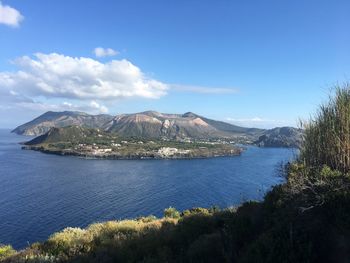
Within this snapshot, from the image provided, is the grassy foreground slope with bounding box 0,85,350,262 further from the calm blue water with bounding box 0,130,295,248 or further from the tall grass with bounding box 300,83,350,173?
the calm blue water with bounding box 0,130,295,248

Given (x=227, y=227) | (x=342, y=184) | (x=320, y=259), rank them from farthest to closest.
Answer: (x=227, y=227) < (x=342, y=184) < (x=320, y=259)

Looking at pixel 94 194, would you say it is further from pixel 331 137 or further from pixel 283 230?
pixel 283 230

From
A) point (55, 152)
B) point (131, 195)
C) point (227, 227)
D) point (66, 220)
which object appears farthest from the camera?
point (55, 152)

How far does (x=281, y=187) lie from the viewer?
10422mm

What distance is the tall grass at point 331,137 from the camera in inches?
403

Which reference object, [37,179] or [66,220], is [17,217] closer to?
[66,220]

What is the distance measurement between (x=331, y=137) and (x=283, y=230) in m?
4.27

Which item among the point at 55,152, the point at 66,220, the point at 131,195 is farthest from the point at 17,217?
the point at 55,152

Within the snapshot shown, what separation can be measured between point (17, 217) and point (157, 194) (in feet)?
98.8

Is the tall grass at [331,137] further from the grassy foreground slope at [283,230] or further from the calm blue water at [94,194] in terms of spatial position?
the calm blue water at [94,194]

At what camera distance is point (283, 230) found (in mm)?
7625

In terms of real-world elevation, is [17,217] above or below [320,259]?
below

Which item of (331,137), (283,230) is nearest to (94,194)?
(331,137)

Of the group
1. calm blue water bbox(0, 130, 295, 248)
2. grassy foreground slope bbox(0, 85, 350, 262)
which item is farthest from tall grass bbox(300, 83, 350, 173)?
calm blue water bbox(0, 130, 295, 248)
